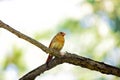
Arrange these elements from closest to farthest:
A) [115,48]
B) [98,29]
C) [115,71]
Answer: [115,71] → [115,48] → [98,29]

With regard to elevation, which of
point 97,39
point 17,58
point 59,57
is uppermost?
point 59,57

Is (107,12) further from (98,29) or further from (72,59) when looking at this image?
(72,59)

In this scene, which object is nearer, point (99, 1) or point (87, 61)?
point (87, 61)

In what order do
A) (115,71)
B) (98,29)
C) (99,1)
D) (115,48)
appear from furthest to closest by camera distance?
(99,1)
(98,29)
(115,48)
(115,71)

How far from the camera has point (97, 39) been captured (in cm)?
539

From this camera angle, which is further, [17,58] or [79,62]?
[17,58]

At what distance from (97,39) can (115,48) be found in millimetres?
399

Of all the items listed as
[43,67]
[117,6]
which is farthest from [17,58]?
[43,67]

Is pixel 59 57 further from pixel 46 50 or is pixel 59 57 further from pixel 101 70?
pixel 101 70

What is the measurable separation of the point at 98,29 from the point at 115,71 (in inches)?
114

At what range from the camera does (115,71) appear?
260 centimetres

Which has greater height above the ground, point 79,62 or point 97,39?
point 79,62

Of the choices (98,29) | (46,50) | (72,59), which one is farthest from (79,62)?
(98,29)

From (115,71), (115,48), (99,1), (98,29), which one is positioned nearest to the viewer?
(115,71)
